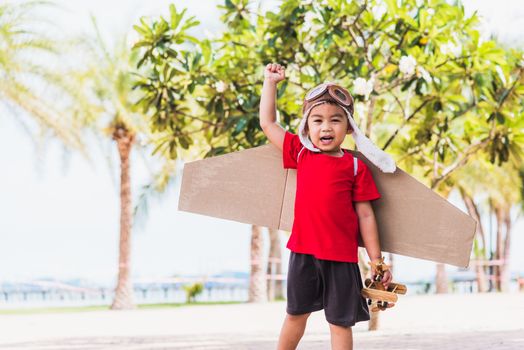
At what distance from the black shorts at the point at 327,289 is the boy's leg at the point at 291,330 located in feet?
0.16

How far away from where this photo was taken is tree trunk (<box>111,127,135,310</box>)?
A: 1859cm

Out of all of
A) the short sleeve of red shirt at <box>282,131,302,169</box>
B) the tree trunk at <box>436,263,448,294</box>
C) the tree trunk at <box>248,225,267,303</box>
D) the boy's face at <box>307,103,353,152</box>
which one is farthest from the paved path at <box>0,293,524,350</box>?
the tree trunk at <box>436,263,448,294</box>

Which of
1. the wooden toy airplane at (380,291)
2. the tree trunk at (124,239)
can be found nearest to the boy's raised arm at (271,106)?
the wooden toy airplane at (380,291)

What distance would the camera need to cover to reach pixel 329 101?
13.6 ft

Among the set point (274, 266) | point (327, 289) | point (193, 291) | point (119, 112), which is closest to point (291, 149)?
point (327, 289)

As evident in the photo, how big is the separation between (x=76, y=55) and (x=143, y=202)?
15.0 feet

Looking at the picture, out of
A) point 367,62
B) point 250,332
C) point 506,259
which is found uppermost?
point 367,62

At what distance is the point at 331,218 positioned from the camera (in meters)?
4.10

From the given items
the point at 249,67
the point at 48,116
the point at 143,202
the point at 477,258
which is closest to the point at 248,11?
the point at 249,67

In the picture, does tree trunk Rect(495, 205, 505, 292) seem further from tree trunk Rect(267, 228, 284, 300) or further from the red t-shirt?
the red t-shirt

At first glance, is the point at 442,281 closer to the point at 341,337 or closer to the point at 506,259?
the point at 506,259

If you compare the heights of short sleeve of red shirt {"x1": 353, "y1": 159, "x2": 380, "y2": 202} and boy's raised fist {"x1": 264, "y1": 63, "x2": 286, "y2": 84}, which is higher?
boy's raised fist {"x1": 264, "y1": 63, "x2": 286, "y2": 84}

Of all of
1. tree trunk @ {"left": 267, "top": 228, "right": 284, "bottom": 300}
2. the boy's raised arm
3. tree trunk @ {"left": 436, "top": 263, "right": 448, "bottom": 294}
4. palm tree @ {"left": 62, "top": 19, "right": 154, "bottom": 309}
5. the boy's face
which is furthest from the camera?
tree trunk @ {"left": 436, "top": 263, "right": 448, "bottom": 294}

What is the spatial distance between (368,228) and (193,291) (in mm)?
17796
